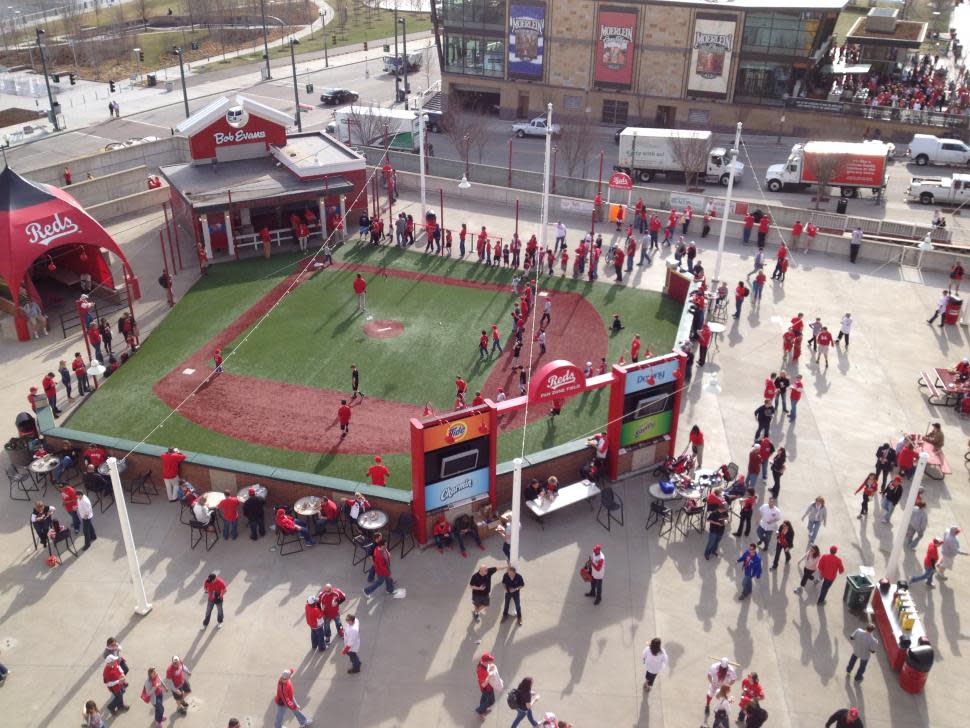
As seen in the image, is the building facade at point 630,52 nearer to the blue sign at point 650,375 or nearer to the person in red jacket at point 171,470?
the blue sign at point 650,375

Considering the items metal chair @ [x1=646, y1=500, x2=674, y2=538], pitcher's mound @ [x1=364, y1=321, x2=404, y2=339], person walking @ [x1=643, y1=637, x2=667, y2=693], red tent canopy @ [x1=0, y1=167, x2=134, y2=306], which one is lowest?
metal chair @ [x1=646, y1=500, x2=674, y2=538]

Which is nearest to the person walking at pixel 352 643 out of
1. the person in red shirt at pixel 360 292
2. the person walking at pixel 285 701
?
the person walking at pixel 285 701

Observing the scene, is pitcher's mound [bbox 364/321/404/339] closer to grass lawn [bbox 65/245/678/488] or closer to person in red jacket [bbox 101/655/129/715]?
grass lawn [bbox 65/245/678/488]

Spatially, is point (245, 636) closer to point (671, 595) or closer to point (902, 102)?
point (671, 595)

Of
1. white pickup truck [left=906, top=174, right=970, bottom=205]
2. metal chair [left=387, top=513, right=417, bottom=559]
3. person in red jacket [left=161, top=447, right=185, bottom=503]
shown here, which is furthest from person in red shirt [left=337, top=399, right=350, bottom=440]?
white pickup truck [left=906, top=174, right=970, bottom=205]


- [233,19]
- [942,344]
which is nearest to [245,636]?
[942,344]

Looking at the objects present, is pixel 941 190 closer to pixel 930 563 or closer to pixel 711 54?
pixel 711 54
